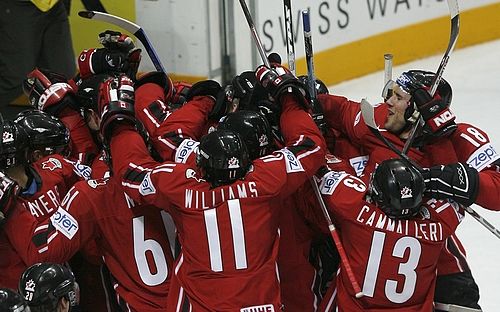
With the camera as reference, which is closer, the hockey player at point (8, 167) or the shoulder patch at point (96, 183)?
the hockey player at point (8, 167)

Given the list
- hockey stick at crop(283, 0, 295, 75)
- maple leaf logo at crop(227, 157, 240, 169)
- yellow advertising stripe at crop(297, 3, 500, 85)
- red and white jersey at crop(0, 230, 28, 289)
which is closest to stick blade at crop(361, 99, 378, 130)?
hockey stick at crop(283, 0, 295, 75)

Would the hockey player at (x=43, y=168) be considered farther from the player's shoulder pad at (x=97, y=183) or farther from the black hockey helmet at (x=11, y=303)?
the black hockey helmet at (x=11, y=303)

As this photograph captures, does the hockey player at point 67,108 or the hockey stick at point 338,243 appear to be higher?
the hockey player at point 67,108

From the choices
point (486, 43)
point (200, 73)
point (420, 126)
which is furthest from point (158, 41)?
point (420, 126)

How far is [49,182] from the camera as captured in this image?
3.80m

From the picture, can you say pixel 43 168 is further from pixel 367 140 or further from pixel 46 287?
pixel 367 140

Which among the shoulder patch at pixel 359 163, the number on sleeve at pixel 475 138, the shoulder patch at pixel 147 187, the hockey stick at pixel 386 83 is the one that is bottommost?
the shoulder patch at pixel 359 163

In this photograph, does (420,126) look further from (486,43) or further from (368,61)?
(486,43)

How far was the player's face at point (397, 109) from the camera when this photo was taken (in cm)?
395

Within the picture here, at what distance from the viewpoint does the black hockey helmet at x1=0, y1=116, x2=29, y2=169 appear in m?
3.55

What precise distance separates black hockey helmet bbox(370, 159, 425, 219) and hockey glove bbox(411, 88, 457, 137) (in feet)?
1.19

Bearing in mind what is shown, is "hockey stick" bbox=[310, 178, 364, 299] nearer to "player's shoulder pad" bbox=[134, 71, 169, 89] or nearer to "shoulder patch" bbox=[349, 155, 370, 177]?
"shoulder patch" bbox=[349, 155, 370, 177]

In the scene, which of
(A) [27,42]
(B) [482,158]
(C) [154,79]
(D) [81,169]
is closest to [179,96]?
(C) [154,79]

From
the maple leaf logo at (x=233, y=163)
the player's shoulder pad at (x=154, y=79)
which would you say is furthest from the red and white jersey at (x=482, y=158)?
the player's shoulder pad at (x=154, y=79)
